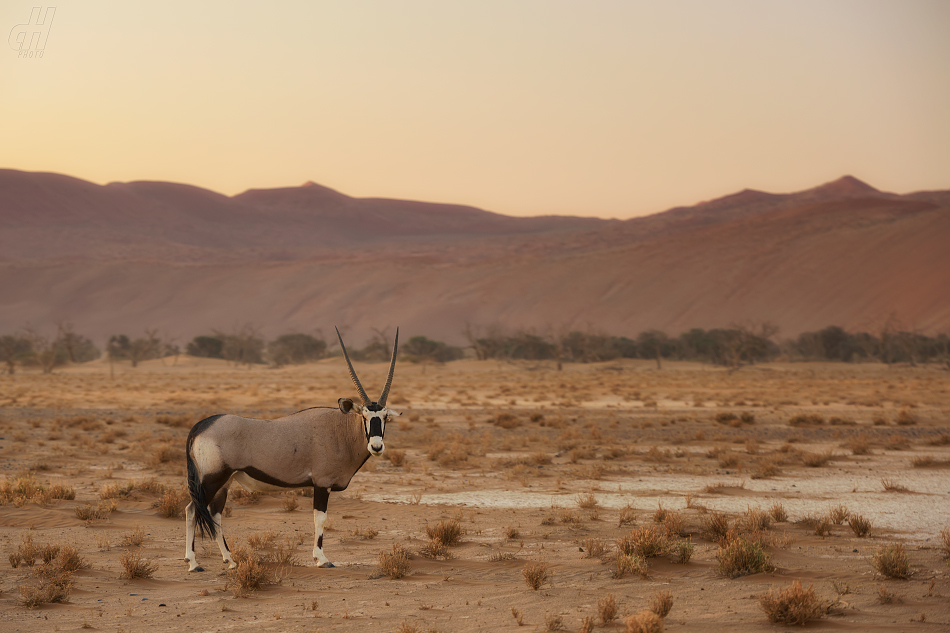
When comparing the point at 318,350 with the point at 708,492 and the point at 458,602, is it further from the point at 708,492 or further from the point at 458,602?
the point at 458,602

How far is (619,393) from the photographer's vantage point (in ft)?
138

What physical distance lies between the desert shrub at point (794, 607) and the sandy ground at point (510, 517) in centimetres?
16

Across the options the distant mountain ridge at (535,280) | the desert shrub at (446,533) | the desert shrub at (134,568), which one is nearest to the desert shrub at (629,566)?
the desert shrub at (446,533)

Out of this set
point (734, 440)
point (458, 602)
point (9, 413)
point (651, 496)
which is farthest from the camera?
point (9, 413)

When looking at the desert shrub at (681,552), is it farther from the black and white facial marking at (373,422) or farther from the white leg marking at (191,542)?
the white leg marking at (191,542)

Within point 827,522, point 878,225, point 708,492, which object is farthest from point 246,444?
point 878,225

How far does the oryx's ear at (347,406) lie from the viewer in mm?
8430

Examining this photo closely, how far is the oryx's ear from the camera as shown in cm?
843

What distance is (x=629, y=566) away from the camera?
8.23 m

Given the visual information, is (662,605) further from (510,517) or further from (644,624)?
(510,517)

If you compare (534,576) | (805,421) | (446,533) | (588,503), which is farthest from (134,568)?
(805,421)

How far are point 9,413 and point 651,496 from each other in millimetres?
26461

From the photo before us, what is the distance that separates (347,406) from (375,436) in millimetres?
582

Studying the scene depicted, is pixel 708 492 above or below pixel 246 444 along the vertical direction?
below
